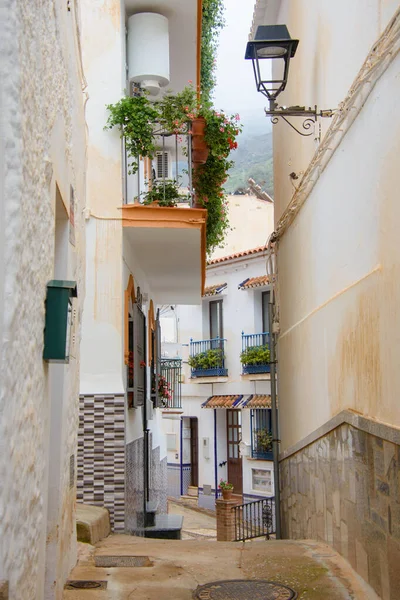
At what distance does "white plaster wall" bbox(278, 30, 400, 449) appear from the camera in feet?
18.3

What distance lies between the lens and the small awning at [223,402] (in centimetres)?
2595

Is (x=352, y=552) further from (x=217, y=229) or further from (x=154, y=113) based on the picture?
(x=217, y=229)

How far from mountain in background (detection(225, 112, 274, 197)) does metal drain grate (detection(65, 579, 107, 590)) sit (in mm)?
60367

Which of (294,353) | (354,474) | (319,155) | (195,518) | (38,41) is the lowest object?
(195,518)

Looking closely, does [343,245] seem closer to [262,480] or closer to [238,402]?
[262,480]

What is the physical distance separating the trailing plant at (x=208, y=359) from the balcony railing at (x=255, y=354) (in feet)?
4.53

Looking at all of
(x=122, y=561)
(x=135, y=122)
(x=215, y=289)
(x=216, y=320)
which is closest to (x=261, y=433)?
(x=216, y=320)

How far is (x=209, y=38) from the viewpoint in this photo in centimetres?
1484

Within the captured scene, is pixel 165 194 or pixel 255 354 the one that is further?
pixel 255 354

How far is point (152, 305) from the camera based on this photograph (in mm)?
14547

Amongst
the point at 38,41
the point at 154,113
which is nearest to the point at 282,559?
the point at 38,41

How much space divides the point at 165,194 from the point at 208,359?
58.5 feet

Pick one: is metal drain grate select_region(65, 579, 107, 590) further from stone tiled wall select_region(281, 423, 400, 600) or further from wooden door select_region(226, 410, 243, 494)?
wooden door select_region(226, 410, 243, 494)

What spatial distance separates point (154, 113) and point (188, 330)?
1967cm
